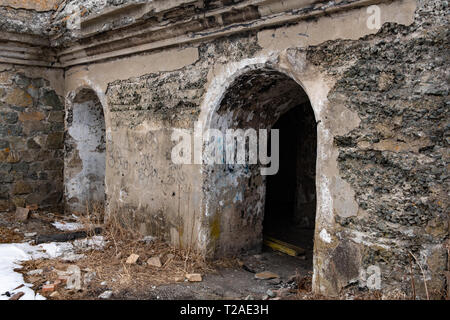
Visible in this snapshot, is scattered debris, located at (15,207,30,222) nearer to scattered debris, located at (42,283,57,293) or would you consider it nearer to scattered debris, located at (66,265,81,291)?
scattered debris, located at (66,265,81,291)

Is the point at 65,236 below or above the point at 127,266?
above

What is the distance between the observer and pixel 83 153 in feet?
22.2

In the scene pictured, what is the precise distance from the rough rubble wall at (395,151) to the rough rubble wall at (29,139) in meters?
4.94

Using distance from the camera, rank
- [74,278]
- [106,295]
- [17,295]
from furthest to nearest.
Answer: [74,278] < [106,295] < [17,295]

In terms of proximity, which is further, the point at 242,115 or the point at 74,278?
the point at 242,115

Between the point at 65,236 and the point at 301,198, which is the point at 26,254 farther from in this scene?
the point at 301,198

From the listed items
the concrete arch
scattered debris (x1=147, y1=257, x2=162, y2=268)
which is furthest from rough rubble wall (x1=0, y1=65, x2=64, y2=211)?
the concrete arch

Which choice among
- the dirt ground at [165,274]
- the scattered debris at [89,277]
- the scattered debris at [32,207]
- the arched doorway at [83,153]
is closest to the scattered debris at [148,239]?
the dirt ground at [165,274]

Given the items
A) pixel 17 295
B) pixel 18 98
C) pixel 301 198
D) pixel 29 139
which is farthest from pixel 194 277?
pixel 18 98

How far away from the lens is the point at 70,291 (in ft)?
11.5

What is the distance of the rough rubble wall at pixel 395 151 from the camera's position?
273 centimetres

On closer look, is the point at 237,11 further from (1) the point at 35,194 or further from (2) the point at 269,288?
(1) the point at 35,194

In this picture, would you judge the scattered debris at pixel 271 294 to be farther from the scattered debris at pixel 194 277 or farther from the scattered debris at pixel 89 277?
the scattered debris at pixel 89 277

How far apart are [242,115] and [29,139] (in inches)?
152
